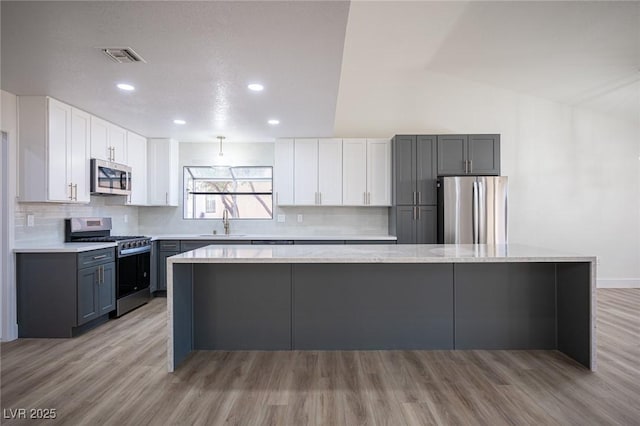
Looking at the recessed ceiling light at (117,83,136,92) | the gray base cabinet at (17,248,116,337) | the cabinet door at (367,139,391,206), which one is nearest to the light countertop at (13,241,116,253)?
the gray base cabinet at (17,248,116,337)

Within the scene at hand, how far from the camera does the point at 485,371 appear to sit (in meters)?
2.60

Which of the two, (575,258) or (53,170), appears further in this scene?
(53,170)

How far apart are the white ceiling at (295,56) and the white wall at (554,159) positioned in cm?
17

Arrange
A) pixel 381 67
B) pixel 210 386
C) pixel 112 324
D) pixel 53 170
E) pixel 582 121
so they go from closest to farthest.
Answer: pixel 210 386, pixel 53 170, pixel 112 324, pixel 381 67, pixel 582 121

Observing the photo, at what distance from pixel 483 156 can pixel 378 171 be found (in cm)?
145

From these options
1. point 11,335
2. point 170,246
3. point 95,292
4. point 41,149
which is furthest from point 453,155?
point 11,335

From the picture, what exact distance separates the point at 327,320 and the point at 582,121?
5.35m

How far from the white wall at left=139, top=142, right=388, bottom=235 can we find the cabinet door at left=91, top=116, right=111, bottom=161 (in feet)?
4.65

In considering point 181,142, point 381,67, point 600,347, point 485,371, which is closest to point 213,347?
point 485,371

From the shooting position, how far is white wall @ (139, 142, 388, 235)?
564cm

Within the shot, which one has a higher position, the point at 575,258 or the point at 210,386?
the point at 575,258

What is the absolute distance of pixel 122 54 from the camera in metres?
2.48

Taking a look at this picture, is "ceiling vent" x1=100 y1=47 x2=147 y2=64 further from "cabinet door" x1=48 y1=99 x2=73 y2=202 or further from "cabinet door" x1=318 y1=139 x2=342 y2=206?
"cabinet door" x1=318 y1=139 x2=342 y2=206

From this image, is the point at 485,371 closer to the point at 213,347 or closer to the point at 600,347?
the point at 600,347
